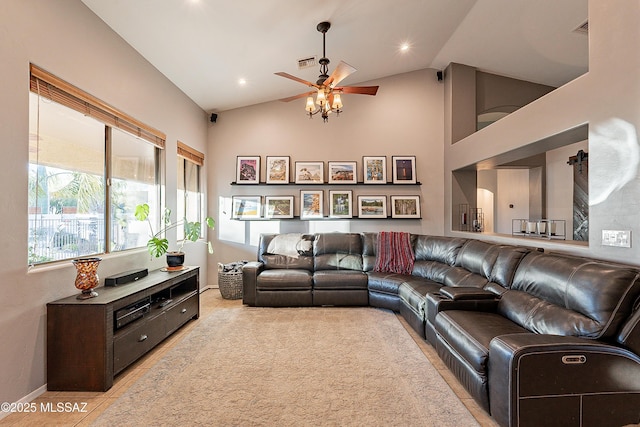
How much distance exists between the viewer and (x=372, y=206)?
5562 mm

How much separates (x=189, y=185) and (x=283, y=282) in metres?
2.31

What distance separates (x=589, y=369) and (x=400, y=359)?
1.44 metres

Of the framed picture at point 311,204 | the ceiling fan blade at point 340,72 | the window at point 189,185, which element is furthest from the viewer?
the framed picture at point 311,204

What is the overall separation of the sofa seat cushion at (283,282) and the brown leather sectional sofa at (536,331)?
1.35 metres

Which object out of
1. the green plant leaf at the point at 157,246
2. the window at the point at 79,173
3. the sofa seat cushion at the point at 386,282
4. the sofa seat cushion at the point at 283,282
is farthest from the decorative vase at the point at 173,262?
the sofa seat cushion at the point at 386,282

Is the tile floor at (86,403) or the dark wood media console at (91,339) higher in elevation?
the dark wood media console at (91,339)

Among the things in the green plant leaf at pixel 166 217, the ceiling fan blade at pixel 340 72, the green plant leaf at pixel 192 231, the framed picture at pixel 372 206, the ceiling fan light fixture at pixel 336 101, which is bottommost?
the green plant leaf at pixel 192 231

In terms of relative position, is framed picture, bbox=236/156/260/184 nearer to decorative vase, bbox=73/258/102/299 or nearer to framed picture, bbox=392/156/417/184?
framed picture, bbox=392/156/417/184

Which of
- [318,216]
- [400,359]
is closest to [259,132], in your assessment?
[318,216]

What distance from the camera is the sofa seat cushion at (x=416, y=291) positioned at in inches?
133

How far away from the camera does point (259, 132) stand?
5.67 meters

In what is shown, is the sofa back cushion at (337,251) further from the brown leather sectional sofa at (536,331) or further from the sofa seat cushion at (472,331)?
the sofa seat cushion at (472,331)

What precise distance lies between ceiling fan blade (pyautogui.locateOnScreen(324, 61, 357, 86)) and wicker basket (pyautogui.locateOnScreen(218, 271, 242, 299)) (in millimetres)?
3198

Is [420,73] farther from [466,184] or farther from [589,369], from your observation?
[589,369]
